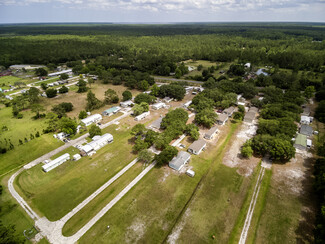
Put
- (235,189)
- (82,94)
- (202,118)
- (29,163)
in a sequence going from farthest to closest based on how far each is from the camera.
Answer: (82,94)
(202,118)
(29,163)
(235,189)

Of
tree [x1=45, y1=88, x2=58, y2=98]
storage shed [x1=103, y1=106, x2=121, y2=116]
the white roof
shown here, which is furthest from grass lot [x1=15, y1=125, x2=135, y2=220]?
tree [x1=45, y1=88, x2=58, y2=98]

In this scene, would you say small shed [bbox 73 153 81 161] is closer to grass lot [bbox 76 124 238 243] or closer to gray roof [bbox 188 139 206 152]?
grass lot [bbox 76 124 238 243]

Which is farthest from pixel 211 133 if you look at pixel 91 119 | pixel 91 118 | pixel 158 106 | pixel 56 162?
pixel 56 162

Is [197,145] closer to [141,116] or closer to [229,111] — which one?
[141,116]

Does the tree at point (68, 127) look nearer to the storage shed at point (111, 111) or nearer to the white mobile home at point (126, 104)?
the storage shed at point (111, 111)

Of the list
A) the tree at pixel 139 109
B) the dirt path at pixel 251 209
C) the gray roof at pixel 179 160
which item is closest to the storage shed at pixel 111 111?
the tree at pixel 139 109

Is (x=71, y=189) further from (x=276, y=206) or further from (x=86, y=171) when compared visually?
(x=276, y=206)

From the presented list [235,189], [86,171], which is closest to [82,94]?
[86,171]
